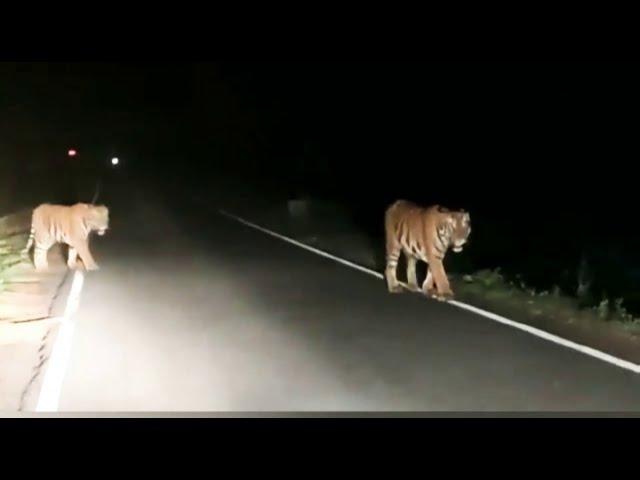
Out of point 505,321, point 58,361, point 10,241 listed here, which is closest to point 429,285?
point 505,321

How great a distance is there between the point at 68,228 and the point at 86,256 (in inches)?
11.5

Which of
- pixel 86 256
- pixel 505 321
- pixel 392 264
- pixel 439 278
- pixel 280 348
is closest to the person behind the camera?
pixel 280 348

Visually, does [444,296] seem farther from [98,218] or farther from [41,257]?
[41,257]

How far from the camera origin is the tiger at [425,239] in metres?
5.28

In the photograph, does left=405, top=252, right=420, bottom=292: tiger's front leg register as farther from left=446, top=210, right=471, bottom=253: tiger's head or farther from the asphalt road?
left=446, top=210, right=471, bottom=253: tiger's head

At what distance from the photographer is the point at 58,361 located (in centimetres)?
445

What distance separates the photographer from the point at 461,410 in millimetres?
4203

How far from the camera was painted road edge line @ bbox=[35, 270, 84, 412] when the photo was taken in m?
4.22

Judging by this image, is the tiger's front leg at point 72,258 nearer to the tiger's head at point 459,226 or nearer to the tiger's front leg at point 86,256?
the tiger's front leg at point 86,256

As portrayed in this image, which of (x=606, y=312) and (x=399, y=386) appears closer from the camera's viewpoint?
(x=399, y=386)

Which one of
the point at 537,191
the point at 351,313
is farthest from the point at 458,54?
the point at 537,191

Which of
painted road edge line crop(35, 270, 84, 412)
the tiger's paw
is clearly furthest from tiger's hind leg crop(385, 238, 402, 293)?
painted road edge line crop(35, 270, 84, 412)
